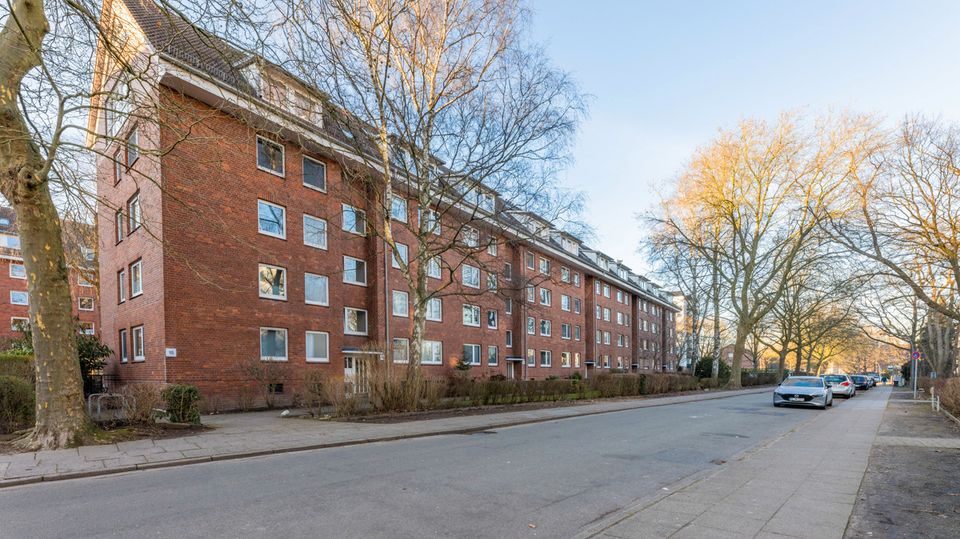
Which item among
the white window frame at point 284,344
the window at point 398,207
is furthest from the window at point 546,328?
the white window frame at point 284,344

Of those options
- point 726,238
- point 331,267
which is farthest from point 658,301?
point 331,267

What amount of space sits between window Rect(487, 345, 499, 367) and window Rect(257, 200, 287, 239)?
16275mm

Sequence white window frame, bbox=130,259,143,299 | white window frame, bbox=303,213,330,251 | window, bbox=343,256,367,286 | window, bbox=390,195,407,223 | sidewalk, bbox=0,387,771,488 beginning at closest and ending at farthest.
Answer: sidewalk, bbox=0,387,771,488, white window frame, bbox=130,259,143,299, white window frame, bbox=303,213,330,251, window, bbox=343,256,367,286, window, bbox=390,195,407,223

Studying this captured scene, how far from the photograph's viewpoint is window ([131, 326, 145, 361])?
1856 centimetres

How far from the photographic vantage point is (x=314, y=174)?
71.9ft

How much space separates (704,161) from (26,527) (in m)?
35.4

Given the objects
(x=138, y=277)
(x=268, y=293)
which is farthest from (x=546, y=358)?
(x=138, y=277)

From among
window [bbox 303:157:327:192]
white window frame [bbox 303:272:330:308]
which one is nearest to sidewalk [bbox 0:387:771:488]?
white window frame [bbox 303:272:330:308]

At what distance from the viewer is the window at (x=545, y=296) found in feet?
132

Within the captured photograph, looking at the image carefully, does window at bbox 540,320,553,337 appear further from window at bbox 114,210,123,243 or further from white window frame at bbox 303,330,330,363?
window at bbox 114,210,123,243

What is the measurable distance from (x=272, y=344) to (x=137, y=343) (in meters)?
4.49

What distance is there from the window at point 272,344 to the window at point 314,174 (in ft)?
19.1

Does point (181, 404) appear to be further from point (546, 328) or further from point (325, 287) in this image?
point (546, 328)

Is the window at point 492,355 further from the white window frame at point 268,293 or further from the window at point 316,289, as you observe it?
the white window frame at point 268,293
